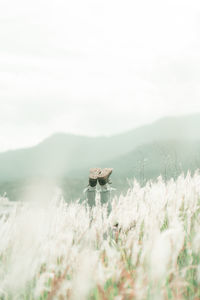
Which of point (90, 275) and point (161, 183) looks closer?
point (90, 275)

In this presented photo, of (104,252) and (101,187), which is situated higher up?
(101,187)

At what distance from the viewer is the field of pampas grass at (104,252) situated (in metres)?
2.69

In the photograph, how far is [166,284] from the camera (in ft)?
9.33

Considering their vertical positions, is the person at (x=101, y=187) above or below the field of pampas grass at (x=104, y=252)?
above

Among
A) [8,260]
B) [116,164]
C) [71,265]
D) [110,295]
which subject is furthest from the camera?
[116,164]


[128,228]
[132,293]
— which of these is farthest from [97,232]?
[132,293]

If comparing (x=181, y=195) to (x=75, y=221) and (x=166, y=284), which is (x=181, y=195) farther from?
(x=166, y=284)

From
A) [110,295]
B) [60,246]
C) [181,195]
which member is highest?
[181,195]

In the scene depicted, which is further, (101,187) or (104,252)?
(101,187)

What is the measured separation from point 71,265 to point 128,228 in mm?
1066

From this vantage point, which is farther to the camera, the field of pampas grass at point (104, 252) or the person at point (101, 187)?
the person at point (101, 187)

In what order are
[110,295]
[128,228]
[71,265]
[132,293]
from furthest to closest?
1. [128,228]
2. [71,265]
3. [110,295]
4. [132,293]

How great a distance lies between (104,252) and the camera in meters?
3.70

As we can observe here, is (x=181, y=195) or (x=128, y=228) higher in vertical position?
(x=181, y=195)
